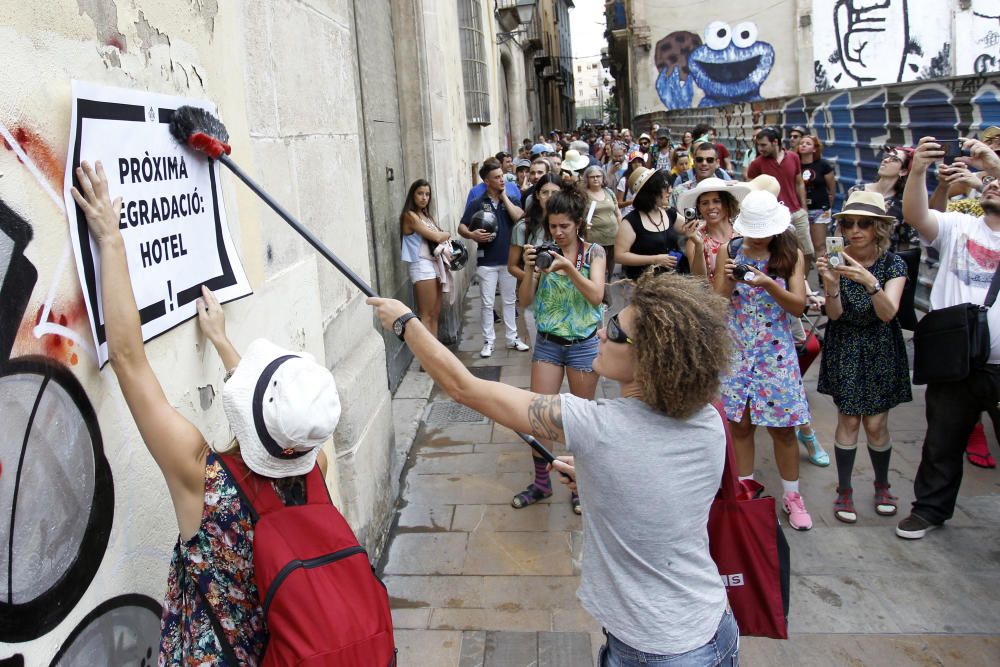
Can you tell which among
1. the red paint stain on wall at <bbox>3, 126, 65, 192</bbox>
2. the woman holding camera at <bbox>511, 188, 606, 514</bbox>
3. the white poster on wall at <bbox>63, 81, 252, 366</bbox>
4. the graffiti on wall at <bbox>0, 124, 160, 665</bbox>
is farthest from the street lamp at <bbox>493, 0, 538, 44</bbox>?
the graffiti on wall at <bbox>0, 124, 160, 665</bbox>

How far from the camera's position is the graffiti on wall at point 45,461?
5.24 ft

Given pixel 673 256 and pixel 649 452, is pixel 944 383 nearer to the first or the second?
pixel 673 256

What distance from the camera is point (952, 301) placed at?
3967 mm

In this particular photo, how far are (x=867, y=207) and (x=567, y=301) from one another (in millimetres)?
1615

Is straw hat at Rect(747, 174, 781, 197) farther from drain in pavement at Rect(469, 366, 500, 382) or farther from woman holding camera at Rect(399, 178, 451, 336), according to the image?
drain in pavement at Rect(469, 366, 500, 382)

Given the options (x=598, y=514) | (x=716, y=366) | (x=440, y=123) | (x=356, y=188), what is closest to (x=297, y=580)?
(x=598, y=514)

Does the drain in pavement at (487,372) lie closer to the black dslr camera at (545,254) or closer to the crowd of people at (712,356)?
the crowd of people at (712,356)

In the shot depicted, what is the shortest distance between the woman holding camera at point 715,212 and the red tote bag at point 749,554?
253cm

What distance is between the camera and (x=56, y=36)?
70.1 inches

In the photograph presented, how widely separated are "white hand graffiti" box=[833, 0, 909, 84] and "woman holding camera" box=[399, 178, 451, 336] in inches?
1027

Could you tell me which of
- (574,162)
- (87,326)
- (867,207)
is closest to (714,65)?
(574,162)

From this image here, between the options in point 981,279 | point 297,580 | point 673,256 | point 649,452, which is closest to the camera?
point 297,580

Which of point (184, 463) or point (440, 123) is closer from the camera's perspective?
point (184, 463)

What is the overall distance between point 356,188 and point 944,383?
3.21 m
